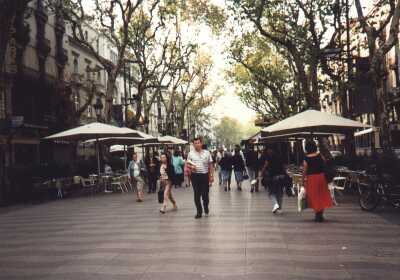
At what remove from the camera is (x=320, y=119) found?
1438cm

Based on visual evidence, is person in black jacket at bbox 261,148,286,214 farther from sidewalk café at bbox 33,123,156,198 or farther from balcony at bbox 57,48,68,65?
balcony at bbox 57,48,68,65

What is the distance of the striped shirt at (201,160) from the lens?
36.3ft

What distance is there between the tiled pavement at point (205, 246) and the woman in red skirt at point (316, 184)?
347 millimetres

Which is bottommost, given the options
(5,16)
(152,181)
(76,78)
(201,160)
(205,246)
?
(205,246)

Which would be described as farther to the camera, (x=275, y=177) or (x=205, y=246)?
(x=275, y=177)

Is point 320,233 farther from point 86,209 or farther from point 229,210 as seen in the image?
point 86,209

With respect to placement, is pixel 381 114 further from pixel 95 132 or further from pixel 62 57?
pixel 62 57

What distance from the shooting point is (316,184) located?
9945mm

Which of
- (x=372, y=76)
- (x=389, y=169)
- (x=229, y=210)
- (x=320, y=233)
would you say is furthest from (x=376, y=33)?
(x=320, y=233)

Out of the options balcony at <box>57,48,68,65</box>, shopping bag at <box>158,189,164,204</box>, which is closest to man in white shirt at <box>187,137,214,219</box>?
shopping bag at <box>158,189,164,204</box>

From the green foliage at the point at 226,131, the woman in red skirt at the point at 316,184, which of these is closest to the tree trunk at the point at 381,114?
the woman in red skirt at the point at 316,184

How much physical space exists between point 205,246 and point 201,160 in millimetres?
3866

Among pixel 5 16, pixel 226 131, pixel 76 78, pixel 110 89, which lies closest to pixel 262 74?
pixel 110 89

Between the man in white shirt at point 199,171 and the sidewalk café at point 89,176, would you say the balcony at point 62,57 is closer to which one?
the sidewalk café at point 89,176
